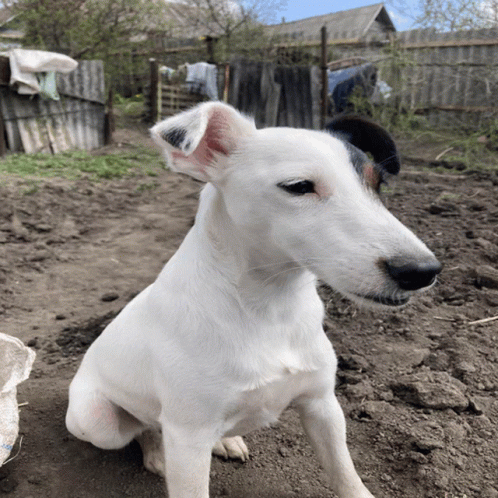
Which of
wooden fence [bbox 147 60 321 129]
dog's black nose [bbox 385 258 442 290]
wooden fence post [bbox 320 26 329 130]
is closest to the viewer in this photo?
dog's black nose [bbox 385 258 442 290]

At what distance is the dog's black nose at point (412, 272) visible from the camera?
1322 millimetres

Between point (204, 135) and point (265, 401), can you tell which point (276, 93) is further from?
point (265, 401)

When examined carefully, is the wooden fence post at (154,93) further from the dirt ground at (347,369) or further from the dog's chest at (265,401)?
the dog's chest at (265,401)

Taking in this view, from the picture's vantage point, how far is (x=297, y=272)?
1693 mm

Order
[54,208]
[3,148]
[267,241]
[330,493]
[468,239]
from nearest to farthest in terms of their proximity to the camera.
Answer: [267,241], [330,493], [468,239], [54,208], [3,148]

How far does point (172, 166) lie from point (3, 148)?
8.07 meters

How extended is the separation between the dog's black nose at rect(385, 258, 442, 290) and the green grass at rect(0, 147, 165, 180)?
6916 mm

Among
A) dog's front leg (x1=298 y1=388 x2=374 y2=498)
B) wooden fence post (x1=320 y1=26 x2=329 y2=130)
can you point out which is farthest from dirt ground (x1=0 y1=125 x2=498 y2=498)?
wooden fence post (x1=320 y1=26 x2=329 y2=130)

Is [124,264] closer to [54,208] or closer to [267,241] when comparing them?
[54,208]

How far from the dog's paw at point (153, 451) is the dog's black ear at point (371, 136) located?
1484 mm

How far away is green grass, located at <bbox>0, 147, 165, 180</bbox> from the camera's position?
7668 mm

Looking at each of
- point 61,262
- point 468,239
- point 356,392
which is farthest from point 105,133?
point 356,392

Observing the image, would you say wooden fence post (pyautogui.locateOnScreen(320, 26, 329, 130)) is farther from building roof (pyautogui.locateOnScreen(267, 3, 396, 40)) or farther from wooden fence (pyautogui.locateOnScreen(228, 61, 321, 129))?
building roof (pyautogui.locateOnScreen(267, 3, 396, 40))

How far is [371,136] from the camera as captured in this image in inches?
73.4
